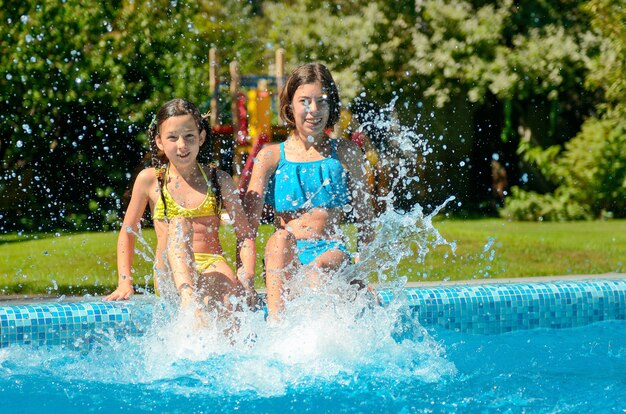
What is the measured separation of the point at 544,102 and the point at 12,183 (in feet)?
26.6

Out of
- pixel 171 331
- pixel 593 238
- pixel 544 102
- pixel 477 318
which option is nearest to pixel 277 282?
pixel 171 331

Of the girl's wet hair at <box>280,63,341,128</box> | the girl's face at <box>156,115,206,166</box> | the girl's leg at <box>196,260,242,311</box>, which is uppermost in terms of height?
the girl's wet hair at <box>280,63,341,128</box>

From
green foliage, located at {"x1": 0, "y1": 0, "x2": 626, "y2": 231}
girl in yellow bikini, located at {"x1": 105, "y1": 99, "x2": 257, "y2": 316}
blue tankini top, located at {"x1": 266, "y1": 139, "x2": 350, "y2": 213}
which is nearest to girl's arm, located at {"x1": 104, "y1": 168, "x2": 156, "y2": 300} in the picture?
girl in yellow bikini, located at {"x1": 105, "y1": 99, "x2": 257, "y2": 316}

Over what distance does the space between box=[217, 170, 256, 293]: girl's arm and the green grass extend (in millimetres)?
1688

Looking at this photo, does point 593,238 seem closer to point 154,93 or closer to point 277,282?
point 154,93

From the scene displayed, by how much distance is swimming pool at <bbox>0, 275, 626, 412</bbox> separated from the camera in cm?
375

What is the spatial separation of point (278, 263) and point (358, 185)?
1.72ft

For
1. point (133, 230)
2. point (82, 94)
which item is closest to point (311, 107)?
point (133, 230)

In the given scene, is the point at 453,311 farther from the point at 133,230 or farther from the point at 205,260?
the point at 133,230

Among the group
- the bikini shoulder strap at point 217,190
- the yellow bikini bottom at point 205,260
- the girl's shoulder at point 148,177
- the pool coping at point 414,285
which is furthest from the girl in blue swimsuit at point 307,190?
the pool coping at point 414,285

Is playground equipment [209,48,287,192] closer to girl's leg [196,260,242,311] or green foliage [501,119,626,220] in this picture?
green foliage [501,119,626,220]

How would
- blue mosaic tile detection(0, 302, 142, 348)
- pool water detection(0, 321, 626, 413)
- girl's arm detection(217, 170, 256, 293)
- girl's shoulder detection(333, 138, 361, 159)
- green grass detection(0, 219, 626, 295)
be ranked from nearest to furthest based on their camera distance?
pool water detection(0, 321, 626, 413) < girl's arm detection(217, 170, 256, 293) < girl's shoulder detection(333, 138, 361, 159) < blue mosaic tile detection(0, 302, 142, 348) < green grass detection(0, 219, 626, 295)

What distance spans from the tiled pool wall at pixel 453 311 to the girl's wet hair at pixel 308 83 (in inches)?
39.2

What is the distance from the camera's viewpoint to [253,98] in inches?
472
